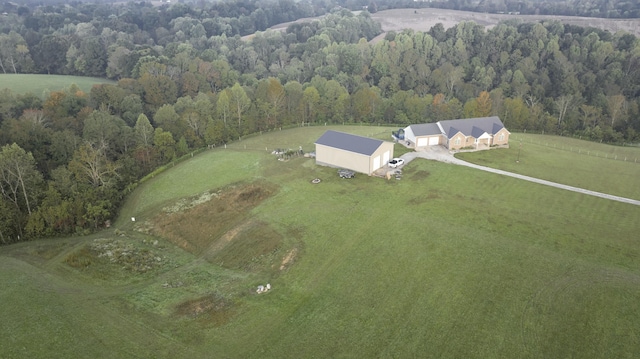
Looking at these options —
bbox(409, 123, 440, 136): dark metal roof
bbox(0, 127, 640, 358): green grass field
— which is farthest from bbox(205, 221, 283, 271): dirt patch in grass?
bbox(409, 123, 440, 136): dark metal roof

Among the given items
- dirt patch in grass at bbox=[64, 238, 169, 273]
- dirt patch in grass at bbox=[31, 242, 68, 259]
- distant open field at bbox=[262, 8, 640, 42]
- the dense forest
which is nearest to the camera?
dirt patch in grass at bbox=[64, 238, 169, 273]

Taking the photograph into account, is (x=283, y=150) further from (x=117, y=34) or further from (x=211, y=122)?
(x=117, y=34)

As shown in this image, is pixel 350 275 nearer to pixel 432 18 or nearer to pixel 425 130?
pixel 425 130

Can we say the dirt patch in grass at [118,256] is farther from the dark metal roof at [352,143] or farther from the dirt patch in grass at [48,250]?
the dark metal roof at [352,143]

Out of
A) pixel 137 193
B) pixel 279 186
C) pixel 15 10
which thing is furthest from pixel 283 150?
pixel 15 10

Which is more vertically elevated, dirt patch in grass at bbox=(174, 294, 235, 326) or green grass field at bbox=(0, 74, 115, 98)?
green grass field at bbox=(0, 74, 115, 98)

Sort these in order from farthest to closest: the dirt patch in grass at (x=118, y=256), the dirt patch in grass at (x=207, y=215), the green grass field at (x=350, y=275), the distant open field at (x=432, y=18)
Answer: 1. the distant open field at (x=432, y=18)
2. the dirt patch in grass at (x=207, y=215)
3. the dirt patch in grass at (x=118, y=256)
4. the green grass field at (x=350, y=275)

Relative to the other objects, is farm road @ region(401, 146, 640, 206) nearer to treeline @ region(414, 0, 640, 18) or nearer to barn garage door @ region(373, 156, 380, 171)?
barn garage door @ region(373, 156, 380, 171)

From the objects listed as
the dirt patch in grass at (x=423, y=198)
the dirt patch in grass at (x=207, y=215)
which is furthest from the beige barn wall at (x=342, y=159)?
the dirt patch in grass at (x=207, y=215)

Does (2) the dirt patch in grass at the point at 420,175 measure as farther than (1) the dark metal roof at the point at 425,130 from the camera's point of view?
No
